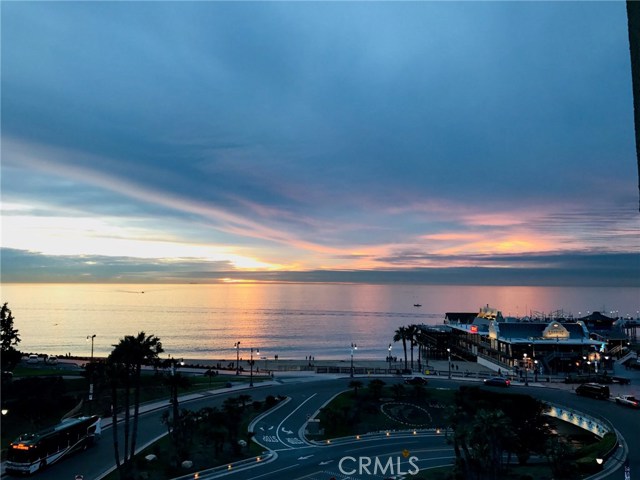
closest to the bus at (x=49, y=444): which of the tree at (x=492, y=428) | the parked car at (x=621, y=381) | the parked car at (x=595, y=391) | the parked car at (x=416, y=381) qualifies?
the tree at (x=492, y=428)

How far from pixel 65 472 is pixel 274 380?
35.4 m

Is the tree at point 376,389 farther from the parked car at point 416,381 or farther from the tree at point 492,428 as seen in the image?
the tree at point 492,428

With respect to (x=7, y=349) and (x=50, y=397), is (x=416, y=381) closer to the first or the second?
(x=50, y=397)

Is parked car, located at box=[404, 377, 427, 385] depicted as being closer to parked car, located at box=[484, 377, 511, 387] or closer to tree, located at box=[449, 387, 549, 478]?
tree, located at box=[449, 387, 549, 478]

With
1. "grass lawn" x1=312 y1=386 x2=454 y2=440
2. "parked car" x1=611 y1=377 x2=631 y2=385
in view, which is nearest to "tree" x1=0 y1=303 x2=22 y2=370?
"grass lawn" x1=312 y1=386 x2=454 y2=440

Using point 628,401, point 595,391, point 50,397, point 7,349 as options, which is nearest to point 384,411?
point 595,391

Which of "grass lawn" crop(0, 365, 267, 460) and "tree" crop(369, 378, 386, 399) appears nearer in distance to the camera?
"grass lawn" crop(0, 365, 267, 460)

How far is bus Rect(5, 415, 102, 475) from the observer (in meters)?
33.1

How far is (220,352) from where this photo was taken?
13438cm

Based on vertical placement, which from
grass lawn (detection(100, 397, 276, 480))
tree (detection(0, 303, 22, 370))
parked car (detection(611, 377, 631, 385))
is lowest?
grass lawn (detection(100, 397, 276, 480))

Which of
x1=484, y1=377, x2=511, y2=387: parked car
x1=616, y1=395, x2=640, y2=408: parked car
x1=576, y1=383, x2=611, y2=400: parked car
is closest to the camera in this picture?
x1=616, y1=395, x2=640, y2=408: parked car
